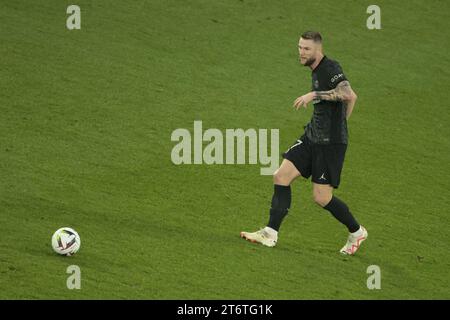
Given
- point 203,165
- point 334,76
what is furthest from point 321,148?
point 203,165

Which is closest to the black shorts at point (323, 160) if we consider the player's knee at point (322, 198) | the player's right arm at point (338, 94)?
the player's knee at point (322, 198)

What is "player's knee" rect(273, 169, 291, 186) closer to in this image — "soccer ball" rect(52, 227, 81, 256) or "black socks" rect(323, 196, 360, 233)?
"black socks" rect(323, 196, 360, 233)

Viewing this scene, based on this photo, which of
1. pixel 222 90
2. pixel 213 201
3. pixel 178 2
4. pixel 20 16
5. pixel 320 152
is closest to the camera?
pixel 320 152

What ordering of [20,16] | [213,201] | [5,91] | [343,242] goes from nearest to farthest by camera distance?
[343,242] < [213,201] < [5,91] < [20,16]

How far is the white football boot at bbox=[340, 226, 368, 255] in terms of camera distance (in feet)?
32.2

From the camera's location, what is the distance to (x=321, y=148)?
9.57 metres

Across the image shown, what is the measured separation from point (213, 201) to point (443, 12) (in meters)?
9.44

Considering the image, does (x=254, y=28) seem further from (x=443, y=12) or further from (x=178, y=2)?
(x=443, y=12)

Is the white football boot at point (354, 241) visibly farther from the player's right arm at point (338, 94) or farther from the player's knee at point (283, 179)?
the player's right arm at point (338, 94)

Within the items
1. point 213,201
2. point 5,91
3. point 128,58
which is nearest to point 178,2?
point 128,58

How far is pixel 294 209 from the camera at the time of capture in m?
11.2

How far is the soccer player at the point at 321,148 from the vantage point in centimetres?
936

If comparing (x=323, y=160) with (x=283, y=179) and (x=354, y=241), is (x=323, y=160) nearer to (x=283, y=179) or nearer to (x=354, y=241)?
(x=283, y=179)
